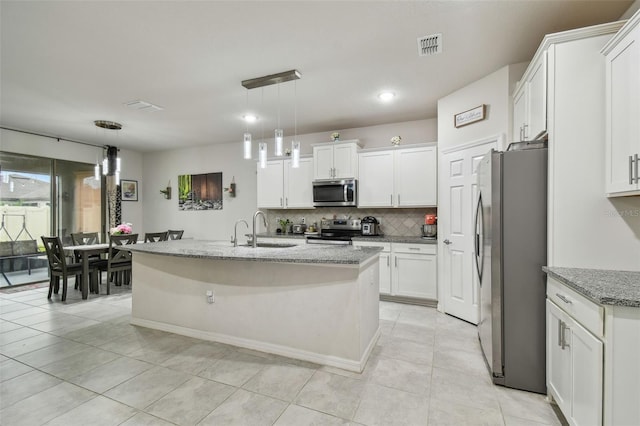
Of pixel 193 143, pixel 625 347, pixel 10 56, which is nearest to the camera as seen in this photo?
pixel 625 347

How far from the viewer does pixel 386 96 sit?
3.75 meters

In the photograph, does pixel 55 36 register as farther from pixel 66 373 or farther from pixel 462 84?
pixel 462 84

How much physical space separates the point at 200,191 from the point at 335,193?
133 inches

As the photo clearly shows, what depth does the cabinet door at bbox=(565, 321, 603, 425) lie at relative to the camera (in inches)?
54.9

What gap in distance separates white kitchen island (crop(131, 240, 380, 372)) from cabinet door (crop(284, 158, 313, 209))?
7.80ft

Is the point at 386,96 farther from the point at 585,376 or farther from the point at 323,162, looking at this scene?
the point at 585,376

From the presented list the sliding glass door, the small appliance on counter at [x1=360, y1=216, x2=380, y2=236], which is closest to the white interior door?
the small appliance on counter at [x1=360, y1=216, x2=380, y2=236]

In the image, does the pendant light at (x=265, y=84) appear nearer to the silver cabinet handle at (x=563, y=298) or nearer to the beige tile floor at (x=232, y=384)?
the beige tile floor at (x=232, y=384)

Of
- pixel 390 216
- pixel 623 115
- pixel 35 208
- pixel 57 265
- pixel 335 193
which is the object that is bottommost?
pixel 57 265

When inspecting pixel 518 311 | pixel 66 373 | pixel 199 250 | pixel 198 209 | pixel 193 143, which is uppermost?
pixel 193 143

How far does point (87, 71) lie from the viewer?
121 inches

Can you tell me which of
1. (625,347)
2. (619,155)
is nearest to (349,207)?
(619,155)

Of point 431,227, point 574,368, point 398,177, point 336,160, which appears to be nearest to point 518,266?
point 574,368

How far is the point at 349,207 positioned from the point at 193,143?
3.69 m
